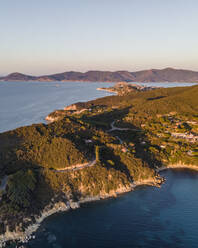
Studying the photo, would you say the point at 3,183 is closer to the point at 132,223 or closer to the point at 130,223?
the point at 130,223

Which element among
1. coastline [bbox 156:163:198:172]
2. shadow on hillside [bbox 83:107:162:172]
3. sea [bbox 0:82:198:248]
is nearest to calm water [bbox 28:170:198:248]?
sea [bbox 0:82:198:248]

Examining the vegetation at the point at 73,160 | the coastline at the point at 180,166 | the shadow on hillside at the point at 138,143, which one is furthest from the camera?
the coastline at the point at 180,166

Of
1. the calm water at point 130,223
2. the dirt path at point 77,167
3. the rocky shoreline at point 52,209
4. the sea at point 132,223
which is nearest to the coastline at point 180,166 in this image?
the rocky shoreline at point 52,209

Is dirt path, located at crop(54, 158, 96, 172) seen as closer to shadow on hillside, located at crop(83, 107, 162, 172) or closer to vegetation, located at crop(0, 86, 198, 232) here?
vegetation, located at crop(0, 86, 198, 232)

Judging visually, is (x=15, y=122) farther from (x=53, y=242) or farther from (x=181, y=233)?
(x=181, y=233)

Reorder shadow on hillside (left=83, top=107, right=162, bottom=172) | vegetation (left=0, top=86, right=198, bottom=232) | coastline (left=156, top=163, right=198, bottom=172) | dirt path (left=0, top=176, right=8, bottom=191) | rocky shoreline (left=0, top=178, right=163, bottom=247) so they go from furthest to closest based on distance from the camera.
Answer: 1. coastline (left=156, top=163, right=198, bottom=172)
2. shadow on hillside (left=83, top=107, right=162, bottom=172)
3. dirt path (left=0, top=176, right=8, bottom=191)
4. vegetation (left=0, top=86, right=198, bottom=232)
5. rocky shoreline (left=0, top=178, right=163, bottom=247)

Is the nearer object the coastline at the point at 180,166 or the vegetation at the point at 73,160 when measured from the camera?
the vegetation at the point at 73,160

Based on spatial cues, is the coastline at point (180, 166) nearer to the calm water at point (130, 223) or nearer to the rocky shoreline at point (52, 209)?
the rocky shoreline at point (52, 209)

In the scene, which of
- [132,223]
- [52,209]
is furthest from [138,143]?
[52,209]

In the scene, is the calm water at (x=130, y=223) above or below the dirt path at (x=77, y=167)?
below

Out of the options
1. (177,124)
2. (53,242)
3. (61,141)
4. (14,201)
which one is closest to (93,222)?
(53,242)
